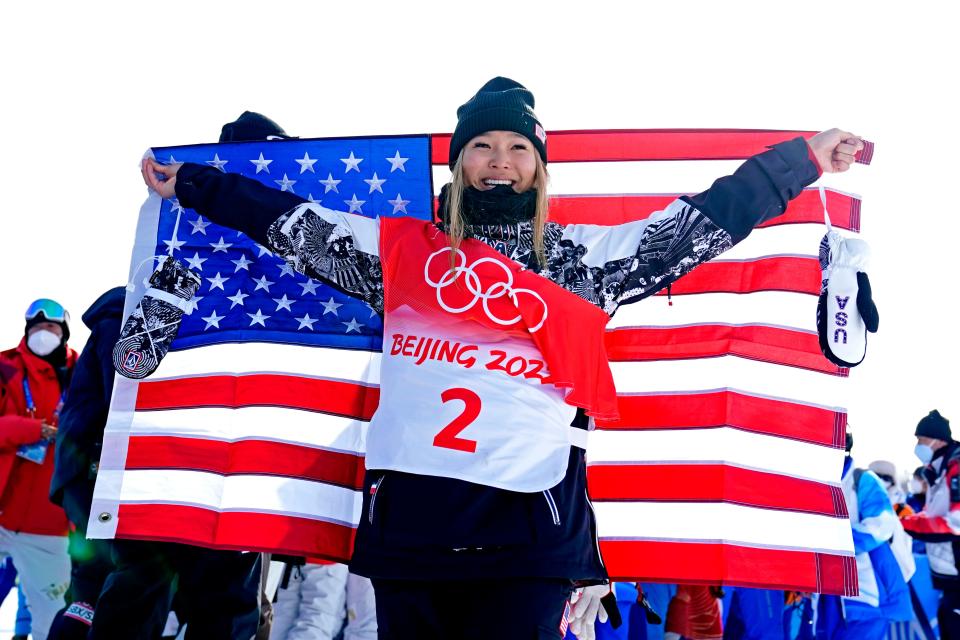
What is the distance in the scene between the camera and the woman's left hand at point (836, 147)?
3.78 m

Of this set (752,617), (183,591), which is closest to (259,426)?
(183,591)

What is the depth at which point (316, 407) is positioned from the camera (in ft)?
15.4

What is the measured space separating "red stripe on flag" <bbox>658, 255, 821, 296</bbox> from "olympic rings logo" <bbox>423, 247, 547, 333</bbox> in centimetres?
164

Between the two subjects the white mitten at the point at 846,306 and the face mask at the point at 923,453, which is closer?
the white mitten at the point at 846,306

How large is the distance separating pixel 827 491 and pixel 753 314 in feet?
2.69

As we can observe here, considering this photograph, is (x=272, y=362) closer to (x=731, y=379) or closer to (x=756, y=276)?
(x=731, y=379)

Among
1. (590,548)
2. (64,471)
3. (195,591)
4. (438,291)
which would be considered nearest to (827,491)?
(590,548)

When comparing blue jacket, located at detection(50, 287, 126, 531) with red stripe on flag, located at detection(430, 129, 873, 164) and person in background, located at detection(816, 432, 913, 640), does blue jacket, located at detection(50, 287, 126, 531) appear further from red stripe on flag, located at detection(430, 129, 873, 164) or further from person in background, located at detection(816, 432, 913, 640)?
person in background, located at detection(816, 432, 913, 640)

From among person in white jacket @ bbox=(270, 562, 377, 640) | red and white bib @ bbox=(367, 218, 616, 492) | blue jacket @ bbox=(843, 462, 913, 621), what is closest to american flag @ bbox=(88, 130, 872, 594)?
red and white bib @ bbox=(367, 218, 616, 492)

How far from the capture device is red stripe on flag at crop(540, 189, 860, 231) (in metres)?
4.64

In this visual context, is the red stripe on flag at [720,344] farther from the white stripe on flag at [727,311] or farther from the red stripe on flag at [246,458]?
the red stripe on flag at [246,458]

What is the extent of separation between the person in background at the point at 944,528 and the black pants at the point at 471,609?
9.02 metres

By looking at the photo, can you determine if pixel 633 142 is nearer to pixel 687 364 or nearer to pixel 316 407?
pixel 687 364

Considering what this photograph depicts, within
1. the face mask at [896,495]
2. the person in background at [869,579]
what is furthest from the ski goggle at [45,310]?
the face mask at [896,495]
